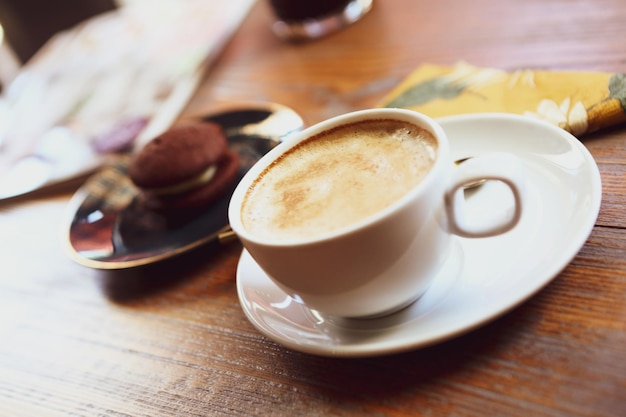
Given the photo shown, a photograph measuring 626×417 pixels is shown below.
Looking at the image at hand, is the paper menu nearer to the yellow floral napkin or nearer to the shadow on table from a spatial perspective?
the yellow floral napkin

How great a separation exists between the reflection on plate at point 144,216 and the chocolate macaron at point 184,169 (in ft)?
0.06

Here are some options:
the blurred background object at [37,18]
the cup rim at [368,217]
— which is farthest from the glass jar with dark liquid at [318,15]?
the blurred background object at [37,18]

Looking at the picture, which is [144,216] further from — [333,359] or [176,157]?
[333,359]

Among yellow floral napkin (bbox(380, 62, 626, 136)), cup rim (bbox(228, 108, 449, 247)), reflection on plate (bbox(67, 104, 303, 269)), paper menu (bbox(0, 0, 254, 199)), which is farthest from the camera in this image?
paper menu (bbox(0, 0, 254, 199))

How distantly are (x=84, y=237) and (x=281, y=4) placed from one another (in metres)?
0.72

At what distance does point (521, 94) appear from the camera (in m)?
0.72

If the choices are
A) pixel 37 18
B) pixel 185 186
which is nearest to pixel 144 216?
pixel 185 186

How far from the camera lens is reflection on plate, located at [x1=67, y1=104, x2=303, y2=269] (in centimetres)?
74

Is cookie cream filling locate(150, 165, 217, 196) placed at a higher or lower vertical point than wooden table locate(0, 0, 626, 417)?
higher

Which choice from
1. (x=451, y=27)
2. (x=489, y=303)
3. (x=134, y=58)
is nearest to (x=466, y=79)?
(x=451, y=27)

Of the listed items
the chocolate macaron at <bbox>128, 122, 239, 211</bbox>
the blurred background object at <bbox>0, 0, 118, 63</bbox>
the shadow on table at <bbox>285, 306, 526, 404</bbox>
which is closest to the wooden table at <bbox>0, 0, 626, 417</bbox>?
the shadow on table at <bbox>285, 306, 526, 404</bbox>

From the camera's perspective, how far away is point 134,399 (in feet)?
1.82

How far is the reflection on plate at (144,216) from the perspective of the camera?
0.74 metres

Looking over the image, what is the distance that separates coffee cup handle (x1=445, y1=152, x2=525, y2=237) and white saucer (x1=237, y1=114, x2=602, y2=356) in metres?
0.02
